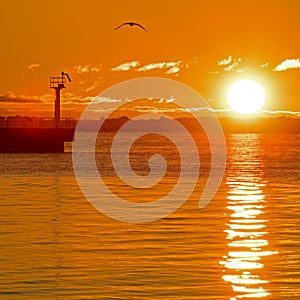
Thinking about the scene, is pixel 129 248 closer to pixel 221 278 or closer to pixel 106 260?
pixel 106 260

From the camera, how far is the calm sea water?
28875mm

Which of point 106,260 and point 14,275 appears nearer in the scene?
point 14,275

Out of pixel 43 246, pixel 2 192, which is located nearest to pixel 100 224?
pixel 43 246

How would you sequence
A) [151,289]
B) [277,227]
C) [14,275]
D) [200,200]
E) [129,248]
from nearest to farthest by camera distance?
[151,289]
[14,275]
[129,248]
[277,227]
[200,200]

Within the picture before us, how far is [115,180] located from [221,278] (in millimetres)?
60594

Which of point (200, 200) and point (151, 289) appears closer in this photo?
point (151, 289)

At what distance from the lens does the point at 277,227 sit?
4553 centimetres

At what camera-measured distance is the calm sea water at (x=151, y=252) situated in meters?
28.9

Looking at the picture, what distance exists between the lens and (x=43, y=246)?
3759cm

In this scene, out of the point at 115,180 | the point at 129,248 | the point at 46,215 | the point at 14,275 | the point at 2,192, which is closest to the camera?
the point at 14,275

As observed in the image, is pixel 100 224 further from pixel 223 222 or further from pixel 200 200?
pixel 200 200

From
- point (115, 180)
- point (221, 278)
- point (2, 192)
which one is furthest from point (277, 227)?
point (115, 180)

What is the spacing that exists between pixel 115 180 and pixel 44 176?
258 inches

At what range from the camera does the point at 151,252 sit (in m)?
36.2
